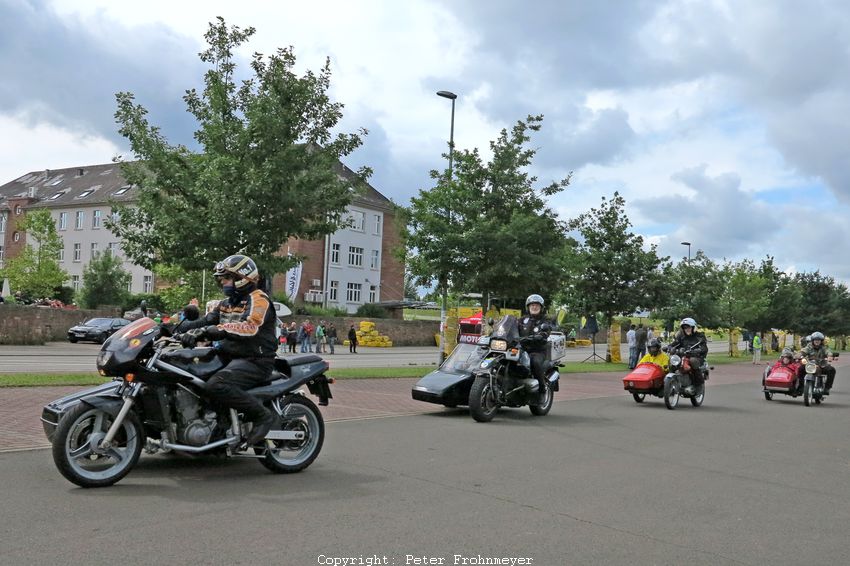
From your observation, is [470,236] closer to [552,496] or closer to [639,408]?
[639,408]

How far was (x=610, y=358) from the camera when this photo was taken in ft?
113

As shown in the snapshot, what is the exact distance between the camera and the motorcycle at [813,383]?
1684 centimetres

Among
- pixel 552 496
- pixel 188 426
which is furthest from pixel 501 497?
pixel 188 426

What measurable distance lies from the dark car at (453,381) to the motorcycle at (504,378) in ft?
0.88

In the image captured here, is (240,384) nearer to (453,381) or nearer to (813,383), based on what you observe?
(453,381)

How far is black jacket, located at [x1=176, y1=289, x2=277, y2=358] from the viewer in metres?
6.69

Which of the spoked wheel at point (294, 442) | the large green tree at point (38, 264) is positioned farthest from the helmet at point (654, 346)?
the large green tree at point (38, 264)

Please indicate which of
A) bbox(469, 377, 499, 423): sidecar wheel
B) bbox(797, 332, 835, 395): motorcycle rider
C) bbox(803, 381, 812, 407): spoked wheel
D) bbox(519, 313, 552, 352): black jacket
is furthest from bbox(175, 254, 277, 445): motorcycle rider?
bbox(797, 332, 835, 395): motorcycle rider

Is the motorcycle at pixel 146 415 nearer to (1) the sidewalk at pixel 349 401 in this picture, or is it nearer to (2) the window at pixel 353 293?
(1) the sidewalk at pixel 349 401

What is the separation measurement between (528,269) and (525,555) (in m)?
18.6

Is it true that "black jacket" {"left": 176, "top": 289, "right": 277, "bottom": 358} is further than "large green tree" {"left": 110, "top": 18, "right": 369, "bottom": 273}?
No

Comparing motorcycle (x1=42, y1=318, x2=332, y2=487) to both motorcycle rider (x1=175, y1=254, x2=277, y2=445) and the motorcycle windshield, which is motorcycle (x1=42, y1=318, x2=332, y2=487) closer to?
motorcycle rider (x1=175, y1=254, x2=277, y2=445)

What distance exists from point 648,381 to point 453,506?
991 cm

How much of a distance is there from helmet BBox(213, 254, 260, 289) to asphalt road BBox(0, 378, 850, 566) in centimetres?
163
